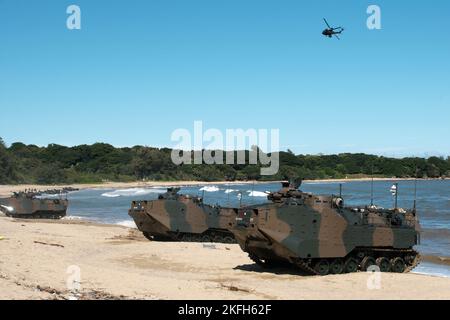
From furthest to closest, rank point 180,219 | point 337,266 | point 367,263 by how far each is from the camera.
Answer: point 180,219
point 367,263
point 337,266

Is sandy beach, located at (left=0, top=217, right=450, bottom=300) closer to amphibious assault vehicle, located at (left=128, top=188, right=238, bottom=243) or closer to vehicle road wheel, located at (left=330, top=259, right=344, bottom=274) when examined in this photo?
vehicle road wheel, located at (left=330, top=259, right=344, bottom=274)

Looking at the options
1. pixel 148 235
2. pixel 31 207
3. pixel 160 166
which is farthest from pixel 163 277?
pixel 160 166

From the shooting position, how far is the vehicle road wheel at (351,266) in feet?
67.4

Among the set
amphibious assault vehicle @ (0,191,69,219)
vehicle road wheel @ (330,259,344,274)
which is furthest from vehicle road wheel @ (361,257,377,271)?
amphibious assault vehicle @ (0,191,69,219)

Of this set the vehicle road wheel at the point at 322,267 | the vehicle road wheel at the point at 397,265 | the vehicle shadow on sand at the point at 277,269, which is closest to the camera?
the vehicle road wheel at the point at 322,267

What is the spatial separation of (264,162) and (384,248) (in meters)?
111

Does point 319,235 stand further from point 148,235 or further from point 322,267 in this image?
point 148,235

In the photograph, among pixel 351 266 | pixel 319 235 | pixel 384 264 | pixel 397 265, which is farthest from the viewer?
pixel 397 265

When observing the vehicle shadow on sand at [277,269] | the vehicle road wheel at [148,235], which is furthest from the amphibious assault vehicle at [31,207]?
the vehicle shadow on sand at [277,269]

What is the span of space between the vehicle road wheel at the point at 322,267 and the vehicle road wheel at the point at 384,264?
7.43ft

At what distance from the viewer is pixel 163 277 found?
18656 millimetres

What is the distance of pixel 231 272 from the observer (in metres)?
20.3

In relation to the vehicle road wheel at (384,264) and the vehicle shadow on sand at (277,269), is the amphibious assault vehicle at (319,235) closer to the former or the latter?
the vehicle road wheel at (384,264)

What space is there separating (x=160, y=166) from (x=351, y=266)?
12314 cm
